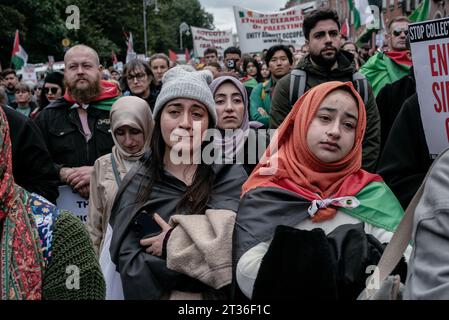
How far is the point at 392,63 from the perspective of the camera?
5.71 meters

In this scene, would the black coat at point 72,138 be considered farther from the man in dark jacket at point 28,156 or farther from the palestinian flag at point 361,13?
the palestinian flag at point 361,13

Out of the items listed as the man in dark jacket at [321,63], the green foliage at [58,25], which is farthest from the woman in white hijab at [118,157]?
the green foliage at [58,25]

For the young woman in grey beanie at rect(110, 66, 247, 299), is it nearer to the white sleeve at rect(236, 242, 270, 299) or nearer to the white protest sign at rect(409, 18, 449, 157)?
the white sleeve at rect(236, 242, 270, 299)

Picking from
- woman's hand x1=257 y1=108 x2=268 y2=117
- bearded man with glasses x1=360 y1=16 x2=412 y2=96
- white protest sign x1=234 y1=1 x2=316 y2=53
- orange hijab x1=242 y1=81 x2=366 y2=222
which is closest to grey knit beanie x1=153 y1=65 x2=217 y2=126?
orange hijab x1=242 y1=81 x2=366 y2=222

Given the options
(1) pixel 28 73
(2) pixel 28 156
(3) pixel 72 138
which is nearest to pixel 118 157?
(2) pixel 28 156

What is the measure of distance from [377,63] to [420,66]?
304 centimetres

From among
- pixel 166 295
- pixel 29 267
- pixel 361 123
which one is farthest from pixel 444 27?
pixel 29 267

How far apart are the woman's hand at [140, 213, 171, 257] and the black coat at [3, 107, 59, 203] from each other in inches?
45.9

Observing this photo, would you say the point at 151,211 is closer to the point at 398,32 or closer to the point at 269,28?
the point at 398,32

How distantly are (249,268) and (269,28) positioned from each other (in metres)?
9.32

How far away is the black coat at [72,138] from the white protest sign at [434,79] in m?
2.52

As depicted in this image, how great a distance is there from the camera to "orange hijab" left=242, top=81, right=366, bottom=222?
8.75 feet

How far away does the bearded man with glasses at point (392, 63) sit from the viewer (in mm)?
5645

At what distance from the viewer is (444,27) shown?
280 cm
